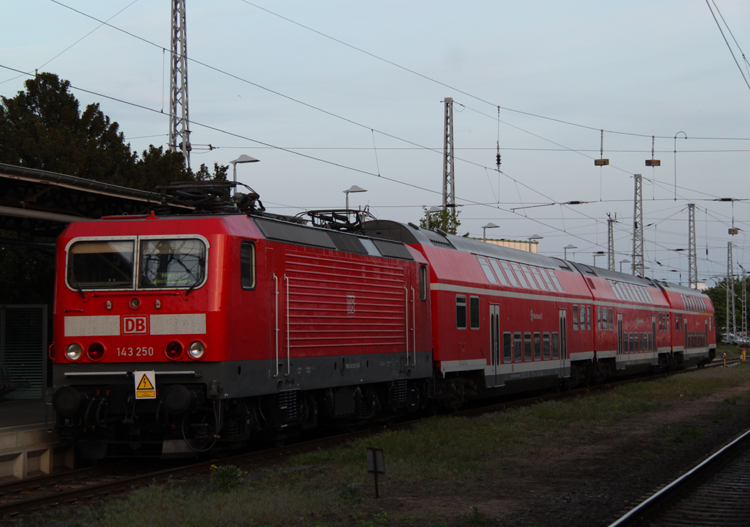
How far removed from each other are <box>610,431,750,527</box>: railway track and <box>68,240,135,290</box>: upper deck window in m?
7.45

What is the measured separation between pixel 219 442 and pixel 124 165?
48.2 feet

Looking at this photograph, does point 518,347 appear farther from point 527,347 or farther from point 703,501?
point 703,501

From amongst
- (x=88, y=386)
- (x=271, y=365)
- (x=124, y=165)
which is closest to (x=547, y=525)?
(x=271, y=365)

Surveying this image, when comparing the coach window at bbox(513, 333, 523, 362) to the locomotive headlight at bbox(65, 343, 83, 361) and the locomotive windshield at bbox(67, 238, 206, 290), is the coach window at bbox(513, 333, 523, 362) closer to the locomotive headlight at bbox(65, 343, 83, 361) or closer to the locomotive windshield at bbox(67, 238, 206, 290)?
the locomotive windshield at bbox(67, 238, 206, 290)

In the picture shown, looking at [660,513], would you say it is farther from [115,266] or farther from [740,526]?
[115,266]

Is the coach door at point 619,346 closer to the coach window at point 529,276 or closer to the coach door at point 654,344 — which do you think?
the coach door at point 654,344

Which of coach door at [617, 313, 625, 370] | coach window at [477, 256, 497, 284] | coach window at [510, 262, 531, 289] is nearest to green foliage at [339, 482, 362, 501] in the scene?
coach window at [477, 256, 497, 284]

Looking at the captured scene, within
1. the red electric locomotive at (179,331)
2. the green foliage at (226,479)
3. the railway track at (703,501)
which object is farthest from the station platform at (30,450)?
the railway track at (703,501)

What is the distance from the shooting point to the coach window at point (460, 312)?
19.3 m

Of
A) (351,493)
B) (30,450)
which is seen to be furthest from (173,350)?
(351,493)

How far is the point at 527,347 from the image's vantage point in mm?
23141

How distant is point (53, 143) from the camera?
22.6 meters

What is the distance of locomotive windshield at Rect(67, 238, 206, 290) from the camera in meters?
12.0

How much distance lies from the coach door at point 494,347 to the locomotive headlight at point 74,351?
11.1 meters
